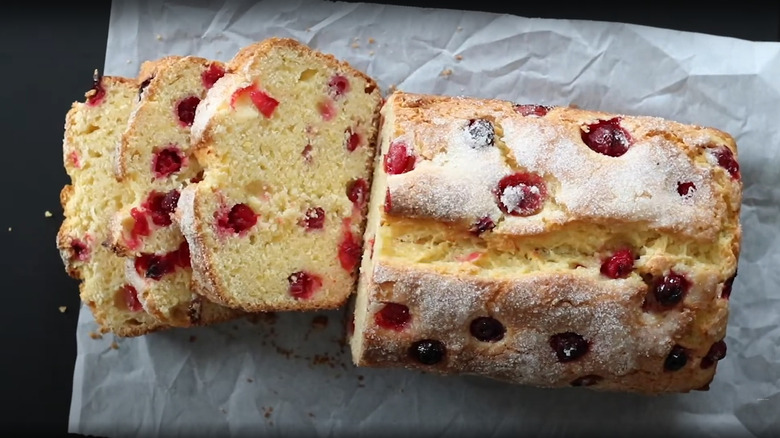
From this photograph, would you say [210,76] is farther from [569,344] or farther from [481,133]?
[569,344]

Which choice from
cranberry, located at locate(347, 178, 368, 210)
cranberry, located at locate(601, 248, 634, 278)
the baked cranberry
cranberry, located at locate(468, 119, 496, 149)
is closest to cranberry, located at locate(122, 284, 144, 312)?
the baked cranberry

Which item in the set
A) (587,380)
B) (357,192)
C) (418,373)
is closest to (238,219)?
(357,192)

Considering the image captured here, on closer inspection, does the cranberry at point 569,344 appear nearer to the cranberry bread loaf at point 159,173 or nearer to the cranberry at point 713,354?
the cranberry at point 713,354

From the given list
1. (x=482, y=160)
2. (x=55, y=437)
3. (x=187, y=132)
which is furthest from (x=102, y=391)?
(x=482, y=160)

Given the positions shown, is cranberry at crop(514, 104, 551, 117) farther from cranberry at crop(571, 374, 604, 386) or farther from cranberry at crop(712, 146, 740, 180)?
cranberry at crop(571, 374, 604, 386)

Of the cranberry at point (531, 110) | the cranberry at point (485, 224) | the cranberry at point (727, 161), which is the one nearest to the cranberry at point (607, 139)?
the cranberry at point (531, 110)

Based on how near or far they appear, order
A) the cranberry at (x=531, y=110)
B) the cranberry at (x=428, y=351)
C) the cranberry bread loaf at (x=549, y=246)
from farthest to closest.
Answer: the cranberry at (x=531, y=110) < the cranberry at (x=428, y=351) < the cranberry bread loaf at (x=549, y=246)
